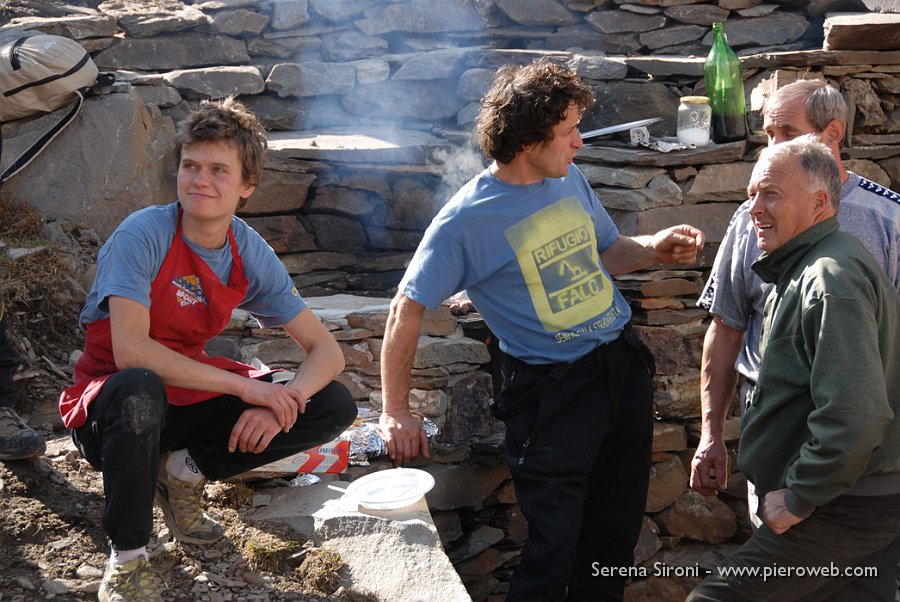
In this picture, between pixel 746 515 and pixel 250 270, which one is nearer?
pixel 250 270

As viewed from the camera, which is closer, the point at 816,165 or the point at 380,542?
the point at 816,165

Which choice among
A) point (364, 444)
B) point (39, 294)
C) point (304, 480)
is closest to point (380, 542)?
point (304, 480)

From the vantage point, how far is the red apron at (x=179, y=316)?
2.95 m

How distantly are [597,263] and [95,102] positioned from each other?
10.6 feet

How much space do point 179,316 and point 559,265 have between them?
1.26 meters

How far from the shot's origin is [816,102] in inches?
123

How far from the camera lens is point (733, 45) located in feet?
20.3

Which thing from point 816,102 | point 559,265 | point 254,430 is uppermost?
point 816,102

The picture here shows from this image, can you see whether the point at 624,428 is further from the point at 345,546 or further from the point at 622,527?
the point at 345,546

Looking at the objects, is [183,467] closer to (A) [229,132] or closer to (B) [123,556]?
(B) [123,556]

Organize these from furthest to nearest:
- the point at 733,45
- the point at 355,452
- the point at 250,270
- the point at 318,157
→ the point at 733,45, the point at 318,157, the point at 355,452, the point at 250,270

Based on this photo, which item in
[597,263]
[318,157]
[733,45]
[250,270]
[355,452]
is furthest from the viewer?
[733,45]

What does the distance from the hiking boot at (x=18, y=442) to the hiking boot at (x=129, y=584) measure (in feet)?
2.83

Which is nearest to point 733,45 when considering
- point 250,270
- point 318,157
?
point 318,157
